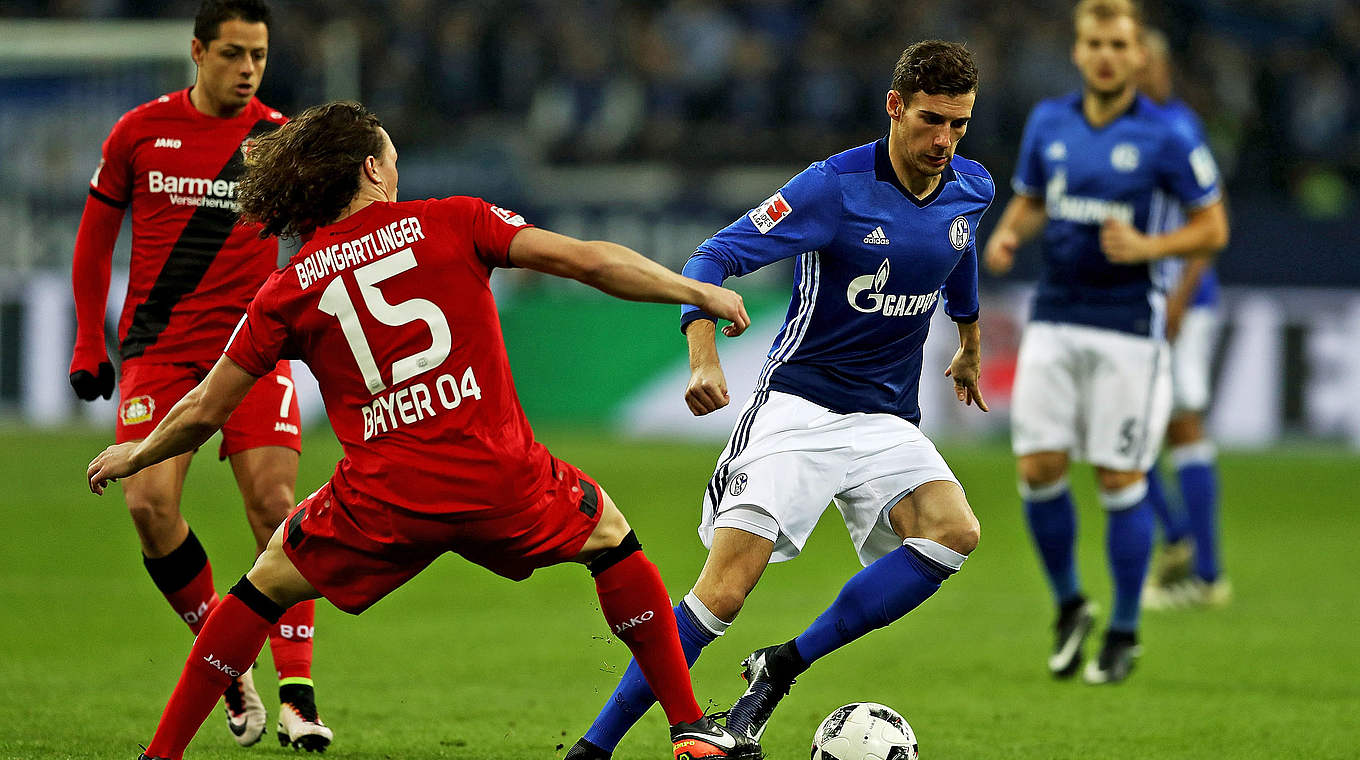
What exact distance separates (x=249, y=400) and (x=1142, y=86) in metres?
5.32

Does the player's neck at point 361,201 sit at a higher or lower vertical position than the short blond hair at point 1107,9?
lower

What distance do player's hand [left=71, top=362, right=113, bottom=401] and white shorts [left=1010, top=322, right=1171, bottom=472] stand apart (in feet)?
12.0

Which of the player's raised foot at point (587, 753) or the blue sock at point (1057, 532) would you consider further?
the blue sock at point (1057, 532)

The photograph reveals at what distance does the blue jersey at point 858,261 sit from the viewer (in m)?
4.97

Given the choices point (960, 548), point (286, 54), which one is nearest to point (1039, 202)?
point (960, 548)

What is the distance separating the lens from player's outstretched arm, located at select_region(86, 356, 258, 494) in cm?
429

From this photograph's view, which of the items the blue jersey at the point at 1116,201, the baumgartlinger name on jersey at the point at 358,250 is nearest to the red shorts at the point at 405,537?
the baumgartlinger name on jersey at the point at 358,250

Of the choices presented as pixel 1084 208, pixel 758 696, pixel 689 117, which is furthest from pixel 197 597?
pixel 689 117

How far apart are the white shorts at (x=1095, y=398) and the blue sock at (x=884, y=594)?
226 centimetres

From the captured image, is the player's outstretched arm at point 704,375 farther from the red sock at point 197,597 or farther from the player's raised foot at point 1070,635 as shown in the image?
the player's raised foot at point 1070,635

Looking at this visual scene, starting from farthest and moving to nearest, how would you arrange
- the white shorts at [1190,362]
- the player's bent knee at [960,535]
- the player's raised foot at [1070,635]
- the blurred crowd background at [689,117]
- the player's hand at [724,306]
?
the blurred crowd background at [689,117], the white shorts at [1190,362], the player's raised foot at [1070,635], the player's bent knee at [960,535], the player's hand at [724,306]

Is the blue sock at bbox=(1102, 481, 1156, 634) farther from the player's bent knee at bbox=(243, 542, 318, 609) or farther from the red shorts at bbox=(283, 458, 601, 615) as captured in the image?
the player's bent knee at bbox=(243, 542, 318, 609)

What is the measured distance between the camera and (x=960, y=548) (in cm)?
509

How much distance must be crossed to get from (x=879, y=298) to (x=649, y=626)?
126 cm
